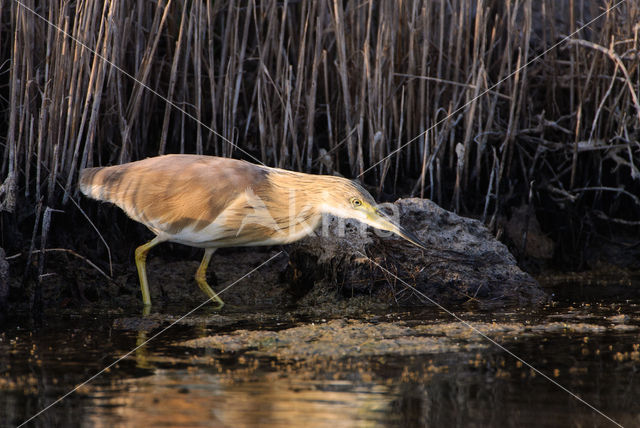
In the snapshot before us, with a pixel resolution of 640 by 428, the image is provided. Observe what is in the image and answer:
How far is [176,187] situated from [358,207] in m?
1.25

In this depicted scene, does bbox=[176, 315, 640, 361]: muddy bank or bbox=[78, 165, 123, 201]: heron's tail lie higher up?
bbox=[78, 165, 123, 201]: heron's tail

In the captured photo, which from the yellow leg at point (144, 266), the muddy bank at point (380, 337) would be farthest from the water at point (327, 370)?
the yellow leg at point (144, 266)

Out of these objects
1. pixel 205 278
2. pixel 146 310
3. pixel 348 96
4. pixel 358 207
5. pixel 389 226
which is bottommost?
pixel 146 310

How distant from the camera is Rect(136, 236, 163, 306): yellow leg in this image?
573 cm

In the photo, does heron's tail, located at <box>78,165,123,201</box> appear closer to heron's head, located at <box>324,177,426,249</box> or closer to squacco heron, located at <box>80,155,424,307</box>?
squacco heron, located at <box>80,155,424,307</box>

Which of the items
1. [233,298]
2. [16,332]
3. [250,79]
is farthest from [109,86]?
[16,332]

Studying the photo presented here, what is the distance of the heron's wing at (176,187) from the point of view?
565 cm

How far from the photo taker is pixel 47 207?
532 cm

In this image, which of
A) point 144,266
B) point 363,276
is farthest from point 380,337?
point 144,266

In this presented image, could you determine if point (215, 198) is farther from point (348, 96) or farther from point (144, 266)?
point (348, 96)

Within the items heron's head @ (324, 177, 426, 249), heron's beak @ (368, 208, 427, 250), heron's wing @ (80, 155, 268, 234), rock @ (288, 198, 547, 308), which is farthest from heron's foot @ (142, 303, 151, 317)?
heron's beak @ (368, 208, 427, 250)

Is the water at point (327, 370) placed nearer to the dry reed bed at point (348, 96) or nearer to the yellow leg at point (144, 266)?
the yellow leg at point (144, 266)

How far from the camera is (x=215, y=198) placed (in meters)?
5.65

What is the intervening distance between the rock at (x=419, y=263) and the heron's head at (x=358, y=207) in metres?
0.36
